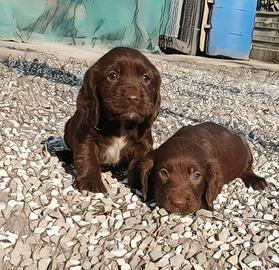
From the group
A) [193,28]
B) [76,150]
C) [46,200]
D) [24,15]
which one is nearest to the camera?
[46,200]

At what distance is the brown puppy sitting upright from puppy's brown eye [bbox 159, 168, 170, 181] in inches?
16.9

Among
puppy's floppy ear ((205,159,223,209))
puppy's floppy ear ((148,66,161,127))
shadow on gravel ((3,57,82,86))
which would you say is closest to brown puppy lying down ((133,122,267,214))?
puppy's floppy ear ((205,159,223,209))

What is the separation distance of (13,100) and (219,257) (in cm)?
405

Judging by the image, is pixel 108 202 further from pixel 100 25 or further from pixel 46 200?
pixel 100 25

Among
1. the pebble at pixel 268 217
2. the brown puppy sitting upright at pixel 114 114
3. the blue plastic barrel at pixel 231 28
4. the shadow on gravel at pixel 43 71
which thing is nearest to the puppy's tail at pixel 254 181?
the pebble at pixel 268 217

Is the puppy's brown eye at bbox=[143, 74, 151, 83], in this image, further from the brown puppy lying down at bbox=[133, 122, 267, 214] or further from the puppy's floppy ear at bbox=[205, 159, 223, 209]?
the puppy's floppy ear at bbox=[205, 159, 223, 209]

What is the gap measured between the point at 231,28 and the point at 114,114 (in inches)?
479

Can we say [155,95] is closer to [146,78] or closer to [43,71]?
[146,78]

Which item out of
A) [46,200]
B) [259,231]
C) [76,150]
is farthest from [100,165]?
[259,231]

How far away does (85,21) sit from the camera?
13180mm

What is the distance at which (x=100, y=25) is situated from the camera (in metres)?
13.4

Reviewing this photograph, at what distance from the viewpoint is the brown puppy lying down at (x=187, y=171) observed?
3.72m

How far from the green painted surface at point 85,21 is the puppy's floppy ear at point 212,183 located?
925 centimetres

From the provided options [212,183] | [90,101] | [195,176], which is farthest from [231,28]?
[195,176]
